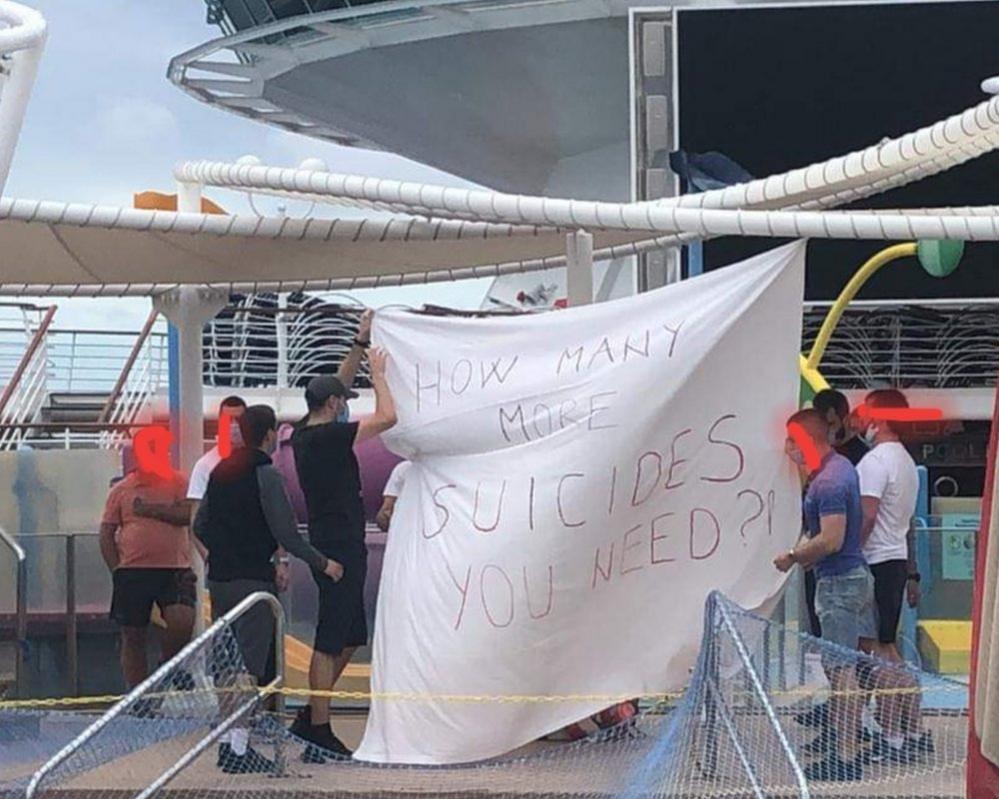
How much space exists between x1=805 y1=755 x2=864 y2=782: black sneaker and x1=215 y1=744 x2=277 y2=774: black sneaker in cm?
236

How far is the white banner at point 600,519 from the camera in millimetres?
6730

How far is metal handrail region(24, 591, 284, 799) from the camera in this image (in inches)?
217

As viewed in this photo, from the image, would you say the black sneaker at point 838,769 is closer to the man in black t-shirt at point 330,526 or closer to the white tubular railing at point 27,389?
the man in black t-shirt at point 330,526

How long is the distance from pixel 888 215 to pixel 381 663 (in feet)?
9.35

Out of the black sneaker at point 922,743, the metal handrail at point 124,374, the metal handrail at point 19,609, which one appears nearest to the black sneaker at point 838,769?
the black sneaker at point 922,743

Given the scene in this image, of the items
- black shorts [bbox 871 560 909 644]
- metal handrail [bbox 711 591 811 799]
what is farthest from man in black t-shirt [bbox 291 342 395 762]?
black shorts [bbox 871 560 909 644]

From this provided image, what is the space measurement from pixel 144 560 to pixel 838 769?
399 cm

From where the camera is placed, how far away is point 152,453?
9367 millimetres

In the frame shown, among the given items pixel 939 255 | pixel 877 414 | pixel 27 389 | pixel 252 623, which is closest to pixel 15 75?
pixel 252 623

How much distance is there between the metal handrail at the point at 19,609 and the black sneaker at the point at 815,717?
4445 mm

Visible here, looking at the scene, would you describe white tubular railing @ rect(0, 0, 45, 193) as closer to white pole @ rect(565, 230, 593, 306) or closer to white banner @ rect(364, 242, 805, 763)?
white banner @ rect(364, 242, 805, 763)

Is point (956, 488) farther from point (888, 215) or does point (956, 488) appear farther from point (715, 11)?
point (888, 215)

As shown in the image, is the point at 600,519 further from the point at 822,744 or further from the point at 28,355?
the point at 28,355

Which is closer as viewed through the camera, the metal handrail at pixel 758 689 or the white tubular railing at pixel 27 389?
the metal handrail at pixel 758 689
